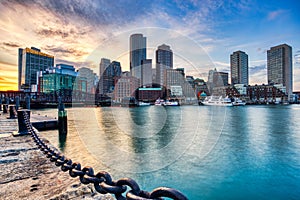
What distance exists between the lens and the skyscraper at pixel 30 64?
470 ft

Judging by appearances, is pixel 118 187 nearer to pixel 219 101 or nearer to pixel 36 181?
pixel 36 181

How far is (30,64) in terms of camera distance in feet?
472

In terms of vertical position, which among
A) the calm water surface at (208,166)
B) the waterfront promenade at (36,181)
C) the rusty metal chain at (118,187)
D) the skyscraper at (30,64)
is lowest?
the calm water surface at (208,166)

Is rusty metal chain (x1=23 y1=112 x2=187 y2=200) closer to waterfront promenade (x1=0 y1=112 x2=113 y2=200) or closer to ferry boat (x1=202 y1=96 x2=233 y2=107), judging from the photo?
waterfront promenade (x1=0 y1=112 x2=113 y2=200)

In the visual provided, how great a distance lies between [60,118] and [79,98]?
92299 millimetres

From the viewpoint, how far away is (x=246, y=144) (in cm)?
1220

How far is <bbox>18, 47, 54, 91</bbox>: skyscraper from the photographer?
143 m

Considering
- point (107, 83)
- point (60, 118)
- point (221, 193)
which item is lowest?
point (221, 193)

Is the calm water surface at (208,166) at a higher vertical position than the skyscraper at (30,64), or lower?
lower

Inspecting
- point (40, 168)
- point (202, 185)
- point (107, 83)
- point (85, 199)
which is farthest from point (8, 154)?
point (107, 83)

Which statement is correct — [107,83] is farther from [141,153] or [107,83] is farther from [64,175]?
[64,175]

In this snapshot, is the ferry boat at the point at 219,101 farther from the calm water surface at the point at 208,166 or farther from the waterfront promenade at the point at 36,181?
the waterfront promenade at the point at 36,181

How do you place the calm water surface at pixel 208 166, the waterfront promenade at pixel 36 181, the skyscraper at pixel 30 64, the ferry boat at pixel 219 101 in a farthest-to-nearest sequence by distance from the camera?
the skyscraper at pixel 30 64, the ferry boat at pixel 219 101, the calm water surface at pixel 208 166, the waterfront promenade at pixel 36 181

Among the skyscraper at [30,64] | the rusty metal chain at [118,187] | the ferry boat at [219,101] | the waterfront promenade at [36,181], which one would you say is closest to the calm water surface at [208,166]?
the waterfront promenade at [36,181]
